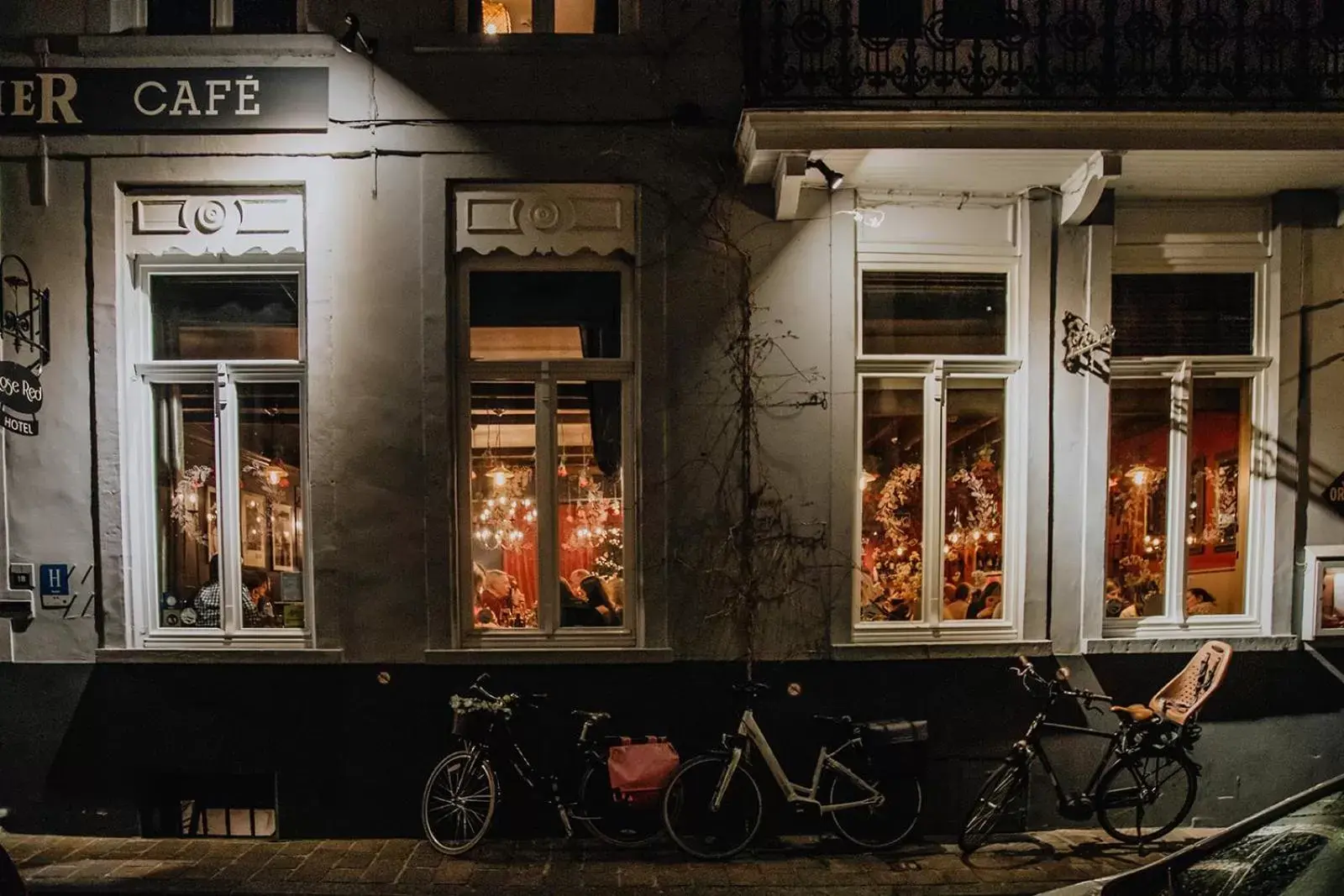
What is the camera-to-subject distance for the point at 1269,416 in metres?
6.66

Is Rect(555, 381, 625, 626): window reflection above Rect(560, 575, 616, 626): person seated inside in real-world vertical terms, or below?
above

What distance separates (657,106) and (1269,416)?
228 inches

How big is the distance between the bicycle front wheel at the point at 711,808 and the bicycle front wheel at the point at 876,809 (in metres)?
0.63

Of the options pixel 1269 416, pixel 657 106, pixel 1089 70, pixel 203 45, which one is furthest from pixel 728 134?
pixel 1269 416

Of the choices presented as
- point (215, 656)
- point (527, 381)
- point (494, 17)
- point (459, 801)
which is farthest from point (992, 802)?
point (494, 17)

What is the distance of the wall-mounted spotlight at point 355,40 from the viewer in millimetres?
6148

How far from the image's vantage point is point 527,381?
6.57 m

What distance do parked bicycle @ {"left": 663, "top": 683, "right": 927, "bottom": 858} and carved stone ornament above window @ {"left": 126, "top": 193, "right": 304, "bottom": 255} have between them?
17.1 feet

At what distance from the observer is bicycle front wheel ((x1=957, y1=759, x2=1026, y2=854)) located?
19.1ft

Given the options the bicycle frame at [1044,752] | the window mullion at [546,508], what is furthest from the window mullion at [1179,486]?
the window mullion at [546,508]

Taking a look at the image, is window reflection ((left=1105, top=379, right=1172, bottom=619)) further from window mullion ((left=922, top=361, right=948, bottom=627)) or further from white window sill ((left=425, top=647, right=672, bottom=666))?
white window sill ((left=425, top=647, right=672, bottom=666))

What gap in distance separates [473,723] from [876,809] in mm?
3128

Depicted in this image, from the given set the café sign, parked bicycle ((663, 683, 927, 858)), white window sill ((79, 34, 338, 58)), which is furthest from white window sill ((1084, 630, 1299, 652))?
the café sign

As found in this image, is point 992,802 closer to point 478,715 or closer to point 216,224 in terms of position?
point 478,715
